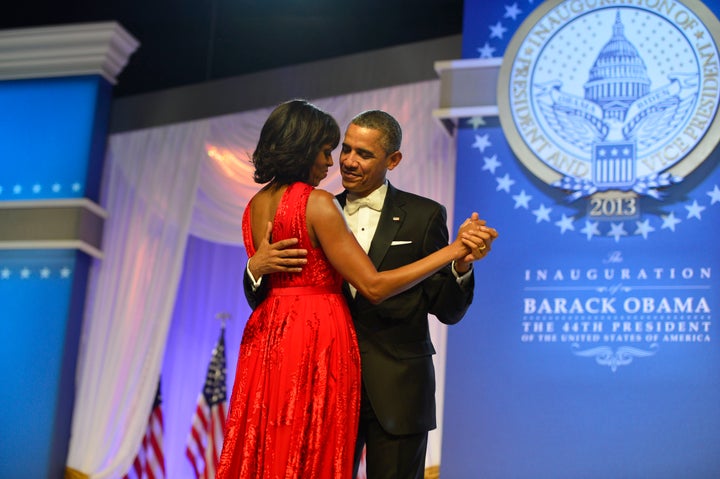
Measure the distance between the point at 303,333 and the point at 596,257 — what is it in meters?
2.49

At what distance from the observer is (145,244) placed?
20.7ft

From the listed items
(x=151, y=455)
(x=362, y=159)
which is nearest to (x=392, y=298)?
(x=362, y=159)

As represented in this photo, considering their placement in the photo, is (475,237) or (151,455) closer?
(475,237)

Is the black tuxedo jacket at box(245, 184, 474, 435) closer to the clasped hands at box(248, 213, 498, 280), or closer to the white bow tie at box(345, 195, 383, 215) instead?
the white bow tie at box(345, 195, 383, 215)

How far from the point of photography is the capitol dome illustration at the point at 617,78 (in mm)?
4543

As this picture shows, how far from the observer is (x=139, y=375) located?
605 cm

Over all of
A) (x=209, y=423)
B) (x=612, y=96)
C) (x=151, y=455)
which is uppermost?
(x=612, y=96)

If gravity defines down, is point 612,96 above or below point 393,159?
above

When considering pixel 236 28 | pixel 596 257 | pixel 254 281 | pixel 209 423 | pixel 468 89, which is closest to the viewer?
pixel 254 281

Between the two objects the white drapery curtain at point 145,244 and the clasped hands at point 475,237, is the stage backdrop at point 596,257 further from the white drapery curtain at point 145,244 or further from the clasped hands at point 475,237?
the clasped hands at point 475,237

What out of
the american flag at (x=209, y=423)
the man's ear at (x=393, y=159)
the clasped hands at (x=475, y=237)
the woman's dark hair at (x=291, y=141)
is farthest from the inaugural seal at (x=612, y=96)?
the american flag at (x=209, y=423)

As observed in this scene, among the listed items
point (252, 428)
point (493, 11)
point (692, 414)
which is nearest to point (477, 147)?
point (493, 11)

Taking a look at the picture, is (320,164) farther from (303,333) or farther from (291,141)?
(303,333)

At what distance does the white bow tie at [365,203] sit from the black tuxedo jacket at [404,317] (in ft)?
0.08
